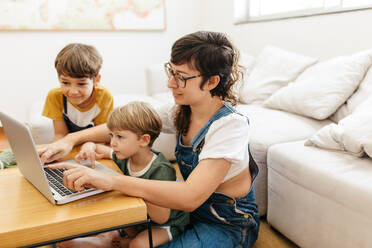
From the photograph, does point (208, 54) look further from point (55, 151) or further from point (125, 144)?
point (55, 151)

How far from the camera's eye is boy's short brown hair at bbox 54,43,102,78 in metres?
1.33

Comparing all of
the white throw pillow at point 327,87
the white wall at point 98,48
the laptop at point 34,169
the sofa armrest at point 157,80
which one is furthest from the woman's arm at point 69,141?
the white wall at point 98,48

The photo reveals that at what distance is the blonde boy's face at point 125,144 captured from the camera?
3.62 feet

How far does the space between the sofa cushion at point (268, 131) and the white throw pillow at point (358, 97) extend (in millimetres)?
113

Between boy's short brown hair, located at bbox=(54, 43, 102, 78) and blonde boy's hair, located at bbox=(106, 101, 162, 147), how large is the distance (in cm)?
34

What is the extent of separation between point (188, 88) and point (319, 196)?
747 mm

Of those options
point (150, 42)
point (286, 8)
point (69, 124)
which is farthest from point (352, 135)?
point (150, 42)

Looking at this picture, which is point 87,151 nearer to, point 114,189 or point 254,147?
point 114,189

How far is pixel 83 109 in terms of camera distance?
5.00 feet

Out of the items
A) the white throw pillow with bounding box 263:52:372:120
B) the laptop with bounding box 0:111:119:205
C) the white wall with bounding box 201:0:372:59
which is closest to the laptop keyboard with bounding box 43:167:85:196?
the laptop with bounding box 0:111:119:205

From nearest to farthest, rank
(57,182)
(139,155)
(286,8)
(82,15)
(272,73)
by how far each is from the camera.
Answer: (57,182)
(139,155)
(272,73)
(286,8)
(82,15)

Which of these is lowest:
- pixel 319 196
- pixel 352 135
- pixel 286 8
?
pixel 319 196

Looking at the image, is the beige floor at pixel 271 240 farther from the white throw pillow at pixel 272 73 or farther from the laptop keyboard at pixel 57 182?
the white throw pillow at pixel 272 73

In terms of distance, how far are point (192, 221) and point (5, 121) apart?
75 cm
